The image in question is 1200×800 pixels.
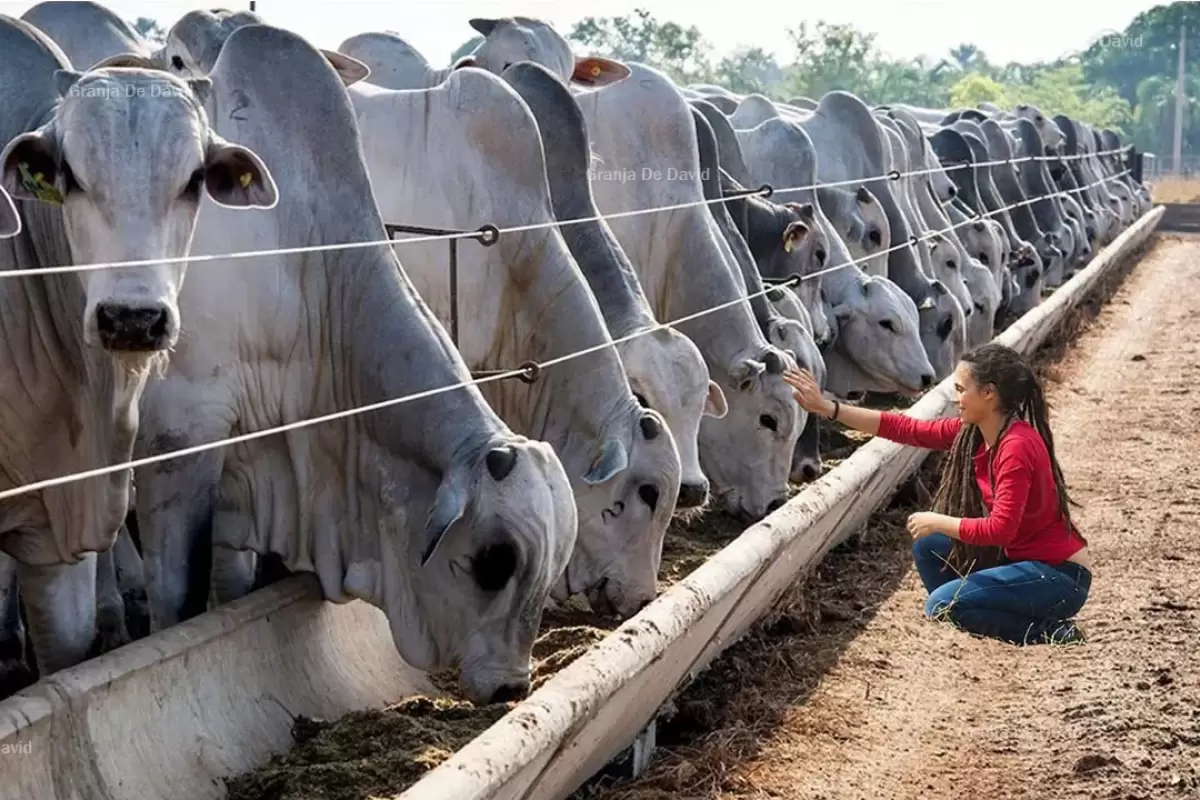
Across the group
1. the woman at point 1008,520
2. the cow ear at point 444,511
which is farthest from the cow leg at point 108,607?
the woman at point 1008,520

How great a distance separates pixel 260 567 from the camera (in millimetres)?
5367

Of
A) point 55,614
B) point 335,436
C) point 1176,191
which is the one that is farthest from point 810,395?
point 1176,191

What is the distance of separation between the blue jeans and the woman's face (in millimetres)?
493

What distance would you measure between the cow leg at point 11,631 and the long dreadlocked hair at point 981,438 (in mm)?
2977

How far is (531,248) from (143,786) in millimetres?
2830

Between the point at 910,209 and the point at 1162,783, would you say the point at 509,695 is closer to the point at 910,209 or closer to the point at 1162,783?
the point at 1162,783

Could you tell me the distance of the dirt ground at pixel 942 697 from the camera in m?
4.67

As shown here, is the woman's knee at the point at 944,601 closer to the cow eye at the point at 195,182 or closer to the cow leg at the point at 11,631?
the cow leg at the point at 11,631

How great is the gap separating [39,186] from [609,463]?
7.87 ft

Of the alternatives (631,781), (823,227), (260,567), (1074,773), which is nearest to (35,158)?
(260,567)

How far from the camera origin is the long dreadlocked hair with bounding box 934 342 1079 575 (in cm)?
596

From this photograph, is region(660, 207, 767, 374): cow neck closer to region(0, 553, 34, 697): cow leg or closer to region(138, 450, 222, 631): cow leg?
region(138, 450, 222, 631): cow leg

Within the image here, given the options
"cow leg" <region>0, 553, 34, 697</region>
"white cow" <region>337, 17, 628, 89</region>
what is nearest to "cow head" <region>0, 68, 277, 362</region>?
"cow leg" <region>0, 553, 34, 697</region>

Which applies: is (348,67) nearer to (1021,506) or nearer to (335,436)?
(335,436)
